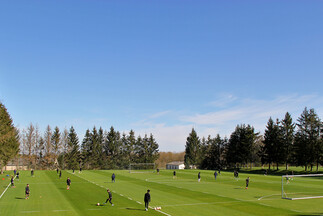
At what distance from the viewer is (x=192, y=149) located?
470ft

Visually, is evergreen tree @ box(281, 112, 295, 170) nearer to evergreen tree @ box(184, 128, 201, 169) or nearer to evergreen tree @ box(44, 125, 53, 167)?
evergreen tree @ box(184, 128, 201, 169)

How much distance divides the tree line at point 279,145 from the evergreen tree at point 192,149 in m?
4.97

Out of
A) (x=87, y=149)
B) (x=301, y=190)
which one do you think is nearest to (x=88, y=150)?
(x=87, y=149)

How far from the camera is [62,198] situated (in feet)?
126

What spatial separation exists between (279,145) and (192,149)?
1950 inches

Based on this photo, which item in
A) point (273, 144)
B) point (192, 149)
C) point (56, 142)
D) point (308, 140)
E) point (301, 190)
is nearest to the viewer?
point (301, 190)

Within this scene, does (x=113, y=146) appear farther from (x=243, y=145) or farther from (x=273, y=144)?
(x=273, y=144)

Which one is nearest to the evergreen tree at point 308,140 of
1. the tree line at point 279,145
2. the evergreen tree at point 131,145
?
the tree line at point 279,145

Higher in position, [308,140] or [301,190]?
[308,140]

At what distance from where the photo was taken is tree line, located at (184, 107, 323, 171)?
92.9m

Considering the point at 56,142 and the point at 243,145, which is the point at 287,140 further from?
the point at 56,142

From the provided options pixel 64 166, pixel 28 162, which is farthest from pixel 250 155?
pixel 28 162

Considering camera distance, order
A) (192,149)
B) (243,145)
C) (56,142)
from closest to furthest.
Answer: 1. (243,145)
2. (56,142)
3. (192,149)

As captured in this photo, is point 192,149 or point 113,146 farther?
point 192,149
